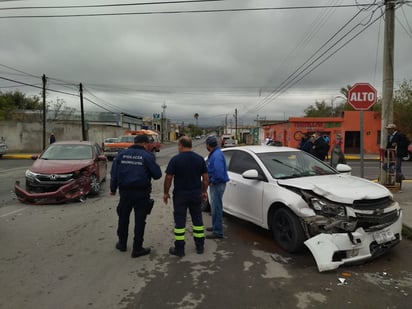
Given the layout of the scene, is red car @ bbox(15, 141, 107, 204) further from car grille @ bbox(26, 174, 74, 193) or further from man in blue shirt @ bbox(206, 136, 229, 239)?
man in blue shirt @ bbox(206, 136, 229, 239)

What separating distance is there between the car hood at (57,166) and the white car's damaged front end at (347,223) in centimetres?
599

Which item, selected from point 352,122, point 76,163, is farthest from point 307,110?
point 76,163

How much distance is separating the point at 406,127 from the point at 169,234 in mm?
29621

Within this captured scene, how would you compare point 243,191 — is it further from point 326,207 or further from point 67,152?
point 67,152

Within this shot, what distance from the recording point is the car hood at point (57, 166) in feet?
26.7

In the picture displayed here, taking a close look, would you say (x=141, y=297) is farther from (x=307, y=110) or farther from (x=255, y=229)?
(x=307, y=110)

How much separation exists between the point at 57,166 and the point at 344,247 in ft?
23.0

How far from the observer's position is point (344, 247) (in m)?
4.09

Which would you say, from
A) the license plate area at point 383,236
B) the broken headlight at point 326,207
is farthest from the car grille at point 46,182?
the license plate area at point 383,236

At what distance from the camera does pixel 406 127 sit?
28.8m

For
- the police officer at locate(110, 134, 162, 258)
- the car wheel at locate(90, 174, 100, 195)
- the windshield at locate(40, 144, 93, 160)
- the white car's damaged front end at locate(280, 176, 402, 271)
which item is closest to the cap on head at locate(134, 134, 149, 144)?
the police officer at locate(110, 134, 162, 258)

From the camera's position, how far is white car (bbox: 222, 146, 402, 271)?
13.6 feet

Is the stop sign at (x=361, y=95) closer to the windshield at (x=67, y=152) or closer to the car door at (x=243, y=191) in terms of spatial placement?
the car door at (x=243, y=191)

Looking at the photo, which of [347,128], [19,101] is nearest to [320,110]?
[347,128]
